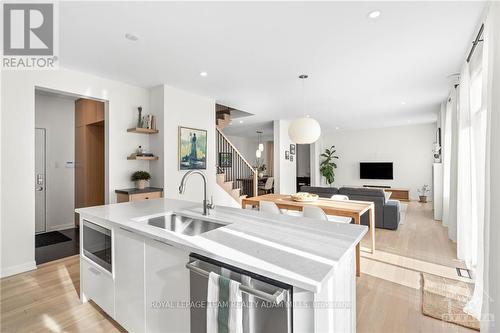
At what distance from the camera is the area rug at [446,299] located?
208 cm

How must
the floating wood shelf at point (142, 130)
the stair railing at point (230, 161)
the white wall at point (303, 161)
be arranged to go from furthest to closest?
the white wall at point (303, 161) < the stair railing at point (230, 161) < the floating wood shelf at point (142, 130)

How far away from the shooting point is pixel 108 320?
2.07 m

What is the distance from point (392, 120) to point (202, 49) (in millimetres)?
6965

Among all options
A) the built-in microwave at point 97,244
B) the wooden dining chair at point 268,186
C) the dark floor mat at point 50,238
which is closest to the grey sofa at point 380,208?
the wooden dining chair at point 268,186

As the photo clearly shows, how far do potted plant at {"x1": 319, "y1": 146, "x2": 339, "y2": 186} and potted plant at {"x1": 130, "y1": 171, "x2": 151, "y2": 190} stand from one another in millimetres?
7547

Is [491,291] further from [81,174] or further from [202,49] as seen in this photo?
[81,174]

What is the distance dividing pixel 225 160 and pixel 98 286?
4.43 m

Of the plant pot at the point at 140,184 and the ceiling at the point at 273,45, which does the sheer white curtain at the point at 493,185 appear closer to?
the ceiling at the point at 273,45

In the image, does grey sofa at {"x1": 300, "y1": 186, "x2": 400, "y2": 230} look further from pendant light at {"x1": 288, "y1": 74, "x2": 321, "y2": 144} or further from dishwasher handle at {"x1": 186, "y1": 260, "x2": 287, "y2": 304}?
dishwasher handle at {"x1": 186, "y1": 260, "x2": 287, "y2": 304}

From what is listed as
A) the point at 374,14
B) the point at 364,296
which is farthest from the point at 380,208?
the point at 374,14

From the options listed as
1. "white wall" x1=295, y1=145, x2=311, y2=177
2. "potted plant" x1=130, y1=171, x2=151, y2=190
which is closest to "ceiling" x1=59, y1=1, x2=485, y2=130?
"potted plant" x1=130, y1=171, x2=151, y2=190

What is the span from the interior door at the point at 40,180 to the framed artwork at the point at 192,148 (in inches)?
104

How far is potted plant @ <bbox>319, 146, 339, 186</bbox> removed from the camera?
9.89m

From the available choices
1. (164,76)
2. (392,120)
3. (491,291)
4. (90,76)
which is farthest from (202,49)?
(392,120)
